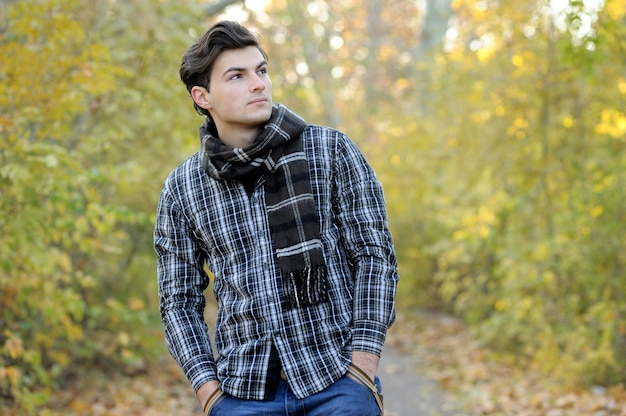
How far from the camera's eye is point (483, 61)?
962cm

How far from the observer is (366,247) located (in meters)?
2.75

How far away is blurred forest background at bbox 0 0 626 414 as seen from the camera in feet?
17.2

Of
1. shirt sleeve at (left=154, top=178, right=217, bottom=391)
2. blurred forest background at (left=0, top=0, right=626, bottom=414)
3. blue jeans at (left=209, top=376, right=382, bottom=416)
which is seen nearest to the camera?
blue jeans at (left=209, top=376, right=382, bottom=416)

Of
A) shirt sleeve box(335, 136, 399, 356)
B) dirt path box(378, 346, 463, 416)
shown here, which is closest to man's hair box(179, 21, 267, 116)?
shirt sleeve box(335, 136, 399, 356)

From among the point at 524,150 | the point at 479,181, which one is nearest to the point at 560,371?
the point at 524,150

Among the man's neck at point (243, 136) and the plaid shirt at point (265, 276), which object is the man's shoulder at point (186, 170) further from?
the man's neck at point (243, 136)

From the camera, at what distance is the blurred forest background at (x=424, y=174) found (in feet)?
17.2

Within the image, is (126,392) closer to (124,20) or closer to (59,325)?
(59,325)

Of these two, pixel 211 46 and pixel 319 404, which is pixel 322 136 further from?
pixel 319 404

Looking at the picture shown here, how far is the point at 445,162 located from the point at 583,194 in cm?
384

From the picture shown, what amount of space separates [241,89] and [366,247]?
69cm

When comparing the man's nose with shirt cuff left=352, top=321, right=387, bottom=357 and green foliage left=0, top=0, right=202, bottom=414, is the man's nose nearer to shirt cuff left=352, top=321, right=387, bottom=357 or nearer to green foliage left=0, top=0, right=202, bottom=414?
shirt cuff left=352, top=321, right=387, bottom=357

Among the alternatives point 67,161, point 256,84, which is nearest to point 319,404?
point 256,84

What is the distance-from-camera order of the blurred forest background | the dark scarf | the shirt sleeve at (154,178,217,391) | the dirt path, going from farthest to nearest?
the dirt path < the blurred forest background < the shirt sleeve at (154,178,217,391) < the dark scarf
